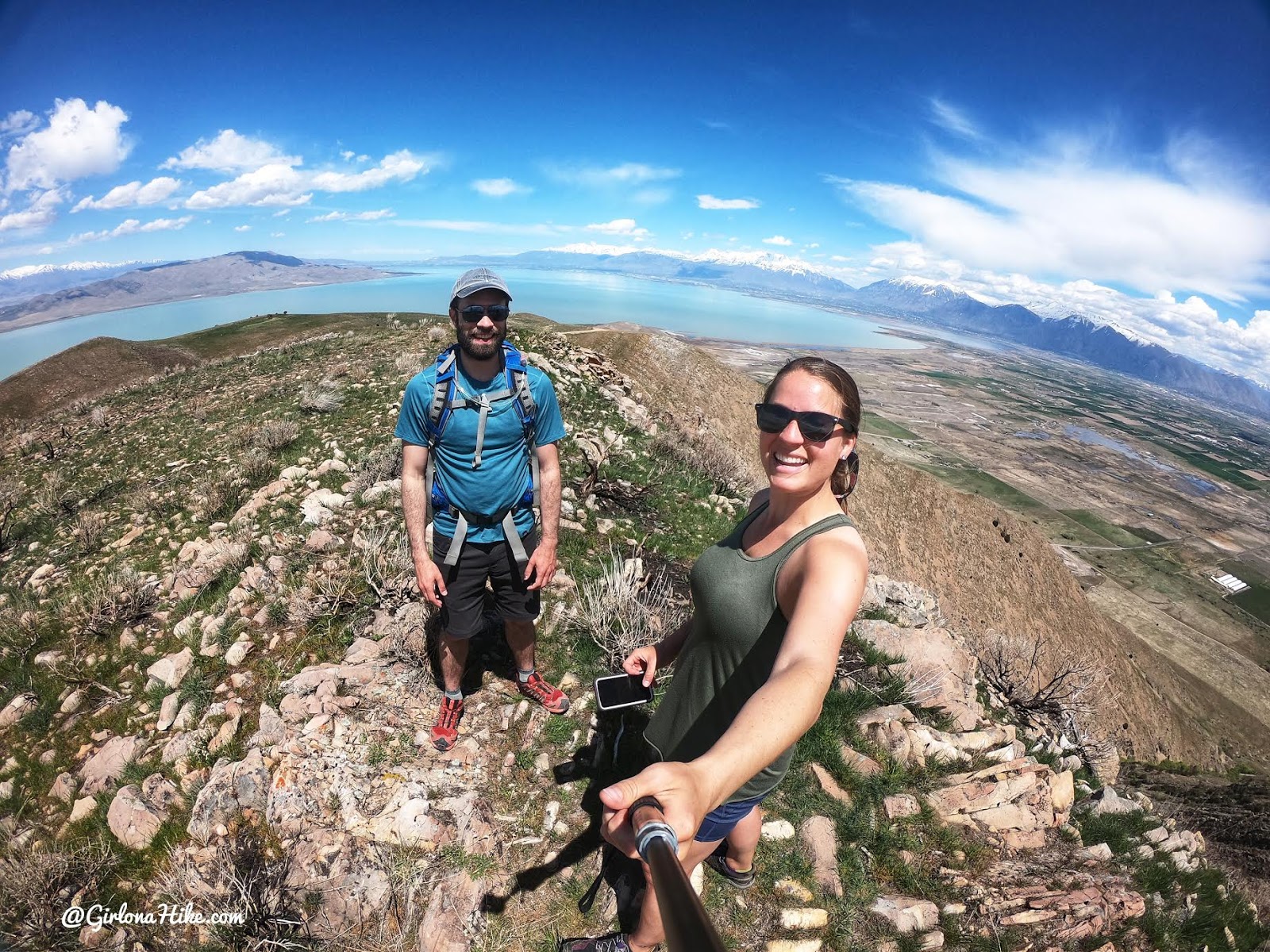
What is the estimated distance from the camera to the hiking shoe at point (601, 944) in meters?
2.33

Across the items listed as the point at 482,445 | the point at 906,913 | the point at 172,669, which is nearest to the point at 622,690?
the point at 482,445

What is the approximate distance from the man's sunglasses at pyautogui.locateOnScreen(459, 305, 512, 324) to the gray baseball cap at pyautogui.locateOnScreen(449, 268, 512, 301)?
3.3 inches

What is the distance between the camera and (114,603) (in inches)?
180

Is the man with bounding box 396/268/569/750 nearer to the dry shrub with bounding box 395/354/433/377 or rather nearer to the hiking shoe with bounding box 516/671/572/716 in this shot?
the hiking shoe with bounding box 516/671/572/716

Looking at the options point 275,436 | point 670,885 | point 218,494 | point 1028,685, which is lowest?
point 1028,685

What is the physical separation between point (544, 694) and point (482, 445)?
6.52 ft

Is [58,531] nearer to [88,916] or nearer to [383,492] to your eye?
[383,492]

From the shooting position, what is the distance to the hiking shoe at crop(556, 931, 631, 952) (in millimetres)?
2334

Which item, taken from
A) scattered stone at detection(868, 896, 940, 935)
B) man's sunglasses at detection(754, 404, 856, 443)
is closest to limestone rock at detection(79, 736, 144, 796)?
man's sunglasses at detection(754, 404, 856, 443)

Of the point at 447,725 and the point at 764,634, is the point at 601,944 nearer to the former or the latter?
the point at 447,725

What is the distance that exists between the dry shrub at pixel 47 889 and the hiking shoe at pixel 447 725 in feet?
5.76

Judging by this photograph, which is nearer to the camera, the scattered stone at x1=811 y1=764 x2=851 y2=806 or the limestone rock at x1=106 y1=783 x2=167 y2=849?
the limestone rock at x1=106 y1=783 x2=167 y2=849

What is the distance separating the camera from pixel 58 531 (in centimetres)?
668

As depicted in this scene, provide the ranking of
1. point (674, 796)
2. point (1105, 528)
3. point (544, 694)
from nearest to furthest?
point (674, 796) → point (544, 694) → point (1105, 528)
